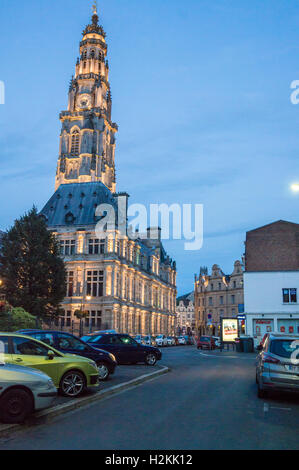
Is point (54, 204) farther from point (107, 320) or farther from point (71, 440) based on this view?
point (71, 440)

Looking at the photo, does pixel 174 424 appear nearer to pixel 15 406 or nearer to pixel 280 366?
pixel 15 406

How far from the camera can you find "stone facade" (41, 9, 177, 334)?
60.9 m

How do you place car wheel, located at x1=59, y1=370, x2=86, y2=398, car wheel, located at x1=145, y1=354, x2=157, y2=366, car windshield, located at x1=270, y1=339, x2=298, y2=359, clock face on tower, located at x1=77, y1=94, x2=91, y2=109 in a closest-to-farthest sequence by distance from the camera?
car wheel, located at x1=59, y1=370, x2=86, y2=398, car windshield, located at x1=270, y1=339, x2=298, y2=359, car wheel, located at x1=145, y1=354, x2=157, y2=366, clock face on tower, located at x1=77, y1=94, x2=91, y2=109

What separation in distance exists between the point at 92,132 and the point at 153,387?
2953 inches

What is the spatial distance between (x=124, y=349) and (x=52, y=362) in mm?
10504

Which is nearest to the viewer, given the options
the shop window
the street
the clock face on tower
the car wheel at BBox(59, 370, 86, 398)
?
the street

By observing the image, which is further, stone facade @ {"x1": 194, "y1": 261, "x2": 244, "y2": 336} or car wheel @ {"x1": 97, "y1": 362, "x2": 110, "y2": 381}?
stone facade @ {"x1": 194, "y1": 261, "x2": 244, "y2": 336}

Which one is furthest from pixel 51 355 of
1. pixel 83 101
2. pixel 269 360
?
pixel 83 101

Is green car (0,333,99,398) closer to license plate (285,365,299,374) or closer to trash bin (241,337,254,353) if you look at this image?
license plate (285,365,299,374)

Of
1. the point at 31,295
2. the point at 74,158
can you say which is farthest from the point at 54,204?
the point at 31,295

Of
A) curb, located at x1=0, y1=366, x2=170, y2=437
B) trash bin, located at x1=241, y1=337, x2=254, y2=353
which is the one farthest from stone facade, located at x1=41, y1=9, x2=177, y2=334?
curb, located at x1=0, y1=366, x2=170, y2=437

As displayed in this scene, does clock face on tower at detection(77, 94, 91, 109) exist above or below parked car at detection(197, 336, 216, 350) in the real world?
above

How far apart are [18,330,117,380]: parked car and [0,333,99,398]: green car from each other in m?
2.14

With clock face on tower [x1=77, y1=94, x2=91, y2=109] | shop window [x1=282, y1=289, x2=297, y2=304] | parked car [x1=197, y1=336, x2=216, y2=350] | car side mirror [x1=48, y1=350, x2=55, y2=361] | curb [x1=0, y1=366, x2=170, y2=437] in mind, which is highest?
clock face on tower [x1=77, y1=94, x2=91, y2=109]
